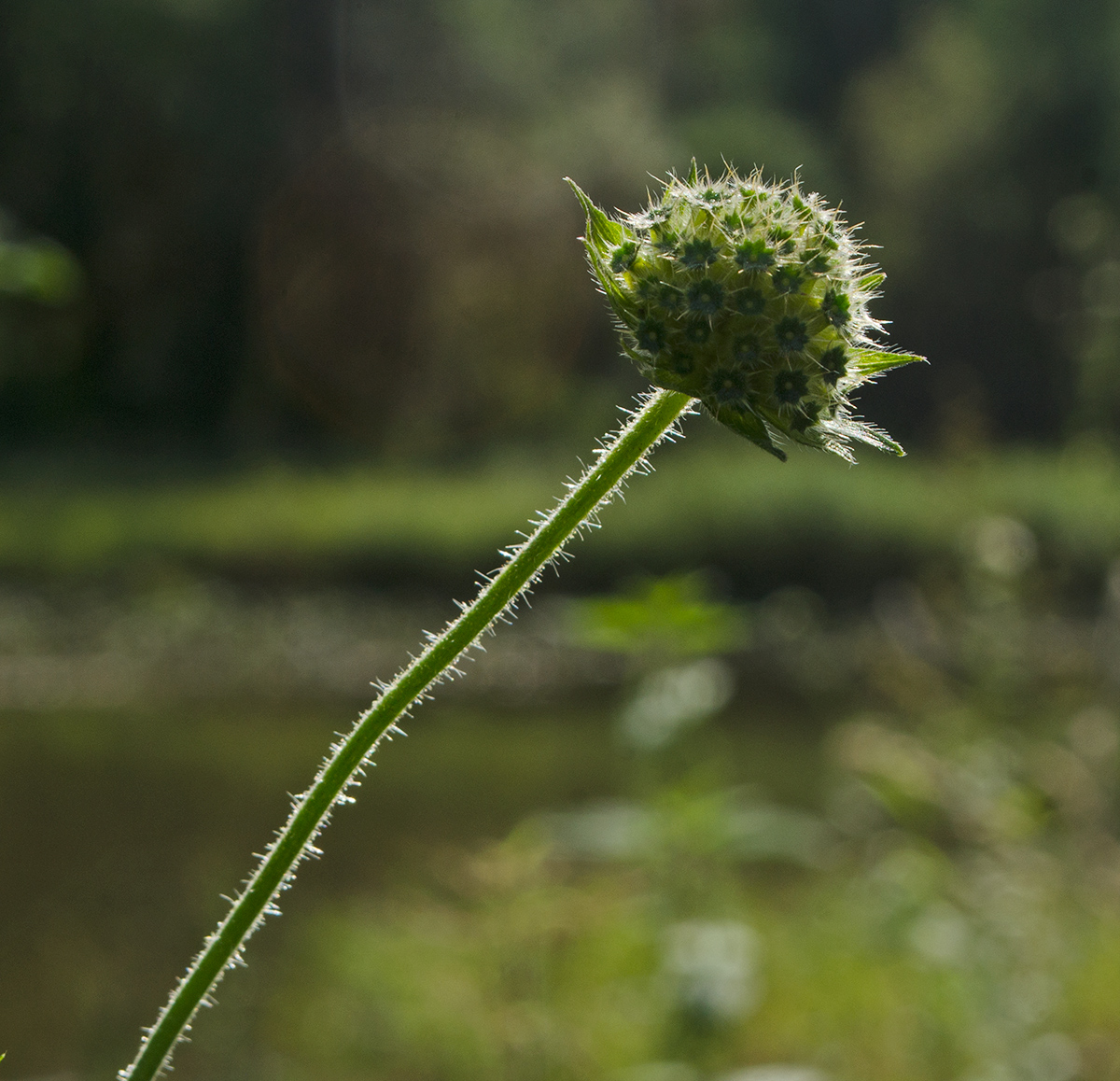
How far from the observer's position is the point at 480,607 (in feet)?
2.57

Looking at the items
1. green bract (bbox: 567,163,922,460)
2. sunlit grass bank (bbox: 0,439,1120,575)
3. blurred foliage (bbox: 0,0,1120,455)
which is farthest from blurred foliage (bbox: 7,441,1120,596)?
green bract (bbox: 567,163,922,460)

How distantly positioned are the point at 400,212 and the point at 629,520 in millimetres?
7806

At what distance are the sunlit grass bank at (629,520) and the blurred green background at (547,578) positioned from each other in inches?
2.4

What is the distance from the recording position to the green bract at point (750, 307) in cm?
89

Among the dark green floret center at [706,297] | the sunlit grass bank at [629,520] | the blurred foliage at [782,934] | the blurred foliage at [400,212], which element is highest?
the blurred foliage at [400,212]

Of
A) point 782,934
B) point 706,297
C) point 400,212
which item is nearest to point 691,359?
point 706,297

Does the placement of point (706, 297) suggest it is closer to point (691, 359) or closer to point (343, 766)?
point (691, 359)

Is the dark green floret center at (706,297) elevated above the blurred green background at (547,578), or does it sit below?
below

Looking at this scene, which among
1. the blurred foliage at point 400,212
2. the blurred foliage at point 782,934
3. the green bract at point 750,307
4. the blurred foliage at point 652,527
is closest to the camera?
the green bract at point 750,307

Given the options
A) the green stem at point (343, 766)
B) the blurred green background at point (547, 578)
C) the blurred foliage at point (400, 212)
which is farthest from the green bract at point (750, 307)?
the blurred foliage at point (400, 212)

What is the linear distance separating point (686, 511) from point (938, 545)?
2592 millimetres

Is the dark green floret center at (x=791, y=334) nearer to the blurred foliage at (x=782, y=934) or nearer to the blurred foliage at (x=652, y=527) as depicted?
the blurred foliage at (x=782, y=934)

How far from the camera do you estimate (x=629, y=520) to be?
14.9 meters

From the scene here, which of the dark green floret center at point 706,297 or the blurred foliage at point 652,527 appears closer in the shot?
the dark green floret center at point 706,297
